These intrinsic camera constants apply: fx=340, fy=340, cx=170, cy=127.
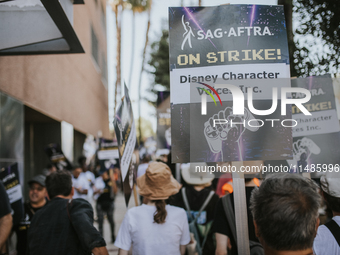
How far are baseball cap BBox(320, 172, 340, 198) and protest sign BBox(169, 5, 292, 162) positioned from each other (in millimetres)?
355

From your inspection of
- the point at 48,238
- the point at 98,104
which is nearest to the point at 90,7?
the point at 98,104

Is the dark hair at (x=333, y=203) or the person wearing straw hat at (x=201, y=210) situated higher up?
the dark hair at (x=333, y=203)

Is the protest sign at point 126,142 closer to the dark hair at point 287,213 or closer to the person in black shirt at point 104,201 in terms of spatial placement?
the dark hair at point 287,213

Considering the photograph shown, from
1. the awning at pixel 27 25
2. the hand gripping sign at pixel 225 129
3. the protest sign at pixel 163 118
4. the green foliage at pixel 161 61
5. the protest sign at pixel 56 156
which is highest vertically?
the green foliage at pixel 161 61

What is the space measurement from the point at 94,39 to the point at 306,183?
68.1ft

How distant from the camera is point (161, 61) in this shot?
2378cm

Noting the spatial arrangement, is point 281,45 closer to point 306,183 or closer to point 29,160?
point 306,183

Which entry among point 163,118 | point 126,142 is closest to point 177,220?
point 126,142

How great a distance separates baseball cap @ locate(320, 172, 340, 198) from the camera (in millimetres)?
2475

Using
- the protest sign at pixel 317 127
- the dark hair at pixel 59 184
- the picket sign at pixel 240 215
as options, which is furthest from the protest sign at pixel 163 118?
the picket sign at pixel 240 215

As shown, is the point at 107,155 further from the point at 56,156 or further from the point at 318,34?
the point at 318,34

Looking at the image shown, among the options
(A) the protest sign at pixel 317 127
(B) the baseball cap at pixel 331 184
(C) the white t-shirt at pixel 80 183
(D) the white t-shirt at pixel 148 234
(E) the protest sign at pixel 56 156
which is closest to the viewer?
(B) the baseball cap at pixel 331 184

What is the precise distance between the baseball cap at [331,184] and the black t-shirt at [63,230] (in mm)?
1787

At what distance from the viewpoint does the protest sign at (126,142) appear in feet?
10.3
